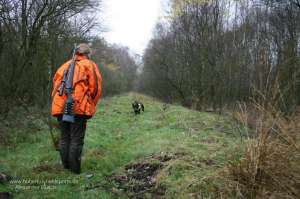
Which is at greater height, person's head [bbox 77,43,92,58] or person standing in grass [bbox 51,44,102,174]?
person's head [bbox 77,43,92,58]

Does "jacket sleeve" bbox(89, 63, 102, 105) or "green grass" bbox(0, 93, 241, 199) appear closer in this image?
"green grass" bbox(0, 93, 241, 199)

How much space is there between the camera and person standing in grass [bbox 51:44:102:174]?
5098 millimetres

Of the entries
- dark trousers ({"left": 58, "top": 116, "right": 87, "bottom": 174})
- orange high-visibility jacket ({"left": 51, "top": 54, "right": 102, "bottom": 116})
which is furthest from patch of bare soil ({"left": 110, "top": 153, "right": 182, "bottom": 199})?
orange high-visibility jacket ({"left": 51, "top": 54, "right": 102, "bottom": 116})

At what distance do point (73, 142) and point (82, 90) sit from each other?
2.71 ft

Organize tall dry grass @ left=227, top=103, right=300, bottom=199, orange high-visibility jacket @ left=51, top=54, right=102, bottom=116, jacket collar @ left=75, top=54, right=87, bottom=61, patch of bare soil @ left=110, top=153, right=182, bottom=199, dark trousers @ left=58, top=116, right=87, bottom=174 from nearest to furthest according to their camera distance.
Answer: tall dry grass @ left=227, top=103, right=300, bottom=199 → patch of bare soil @ left=110, top=153, right=182, bottom=199 → orange high-visibility jacket @ left=51, top=54, right=102, bottom=116 → dark trousers @ left=58, top=116, right=87, bottom=174 → jacket collar @ left=75, top=54, right=87, bottom=61

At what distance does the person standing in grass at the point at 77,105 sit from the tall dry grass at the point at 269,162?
243cm

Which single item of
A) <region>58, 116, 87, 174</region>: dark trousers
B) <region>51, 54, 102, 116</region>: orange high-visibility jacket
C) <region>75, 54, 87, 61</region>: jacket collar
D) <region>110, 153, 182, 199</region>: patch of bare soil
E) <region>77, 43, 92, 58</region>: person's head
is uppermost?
<region>77, 43, 92, 58</region>: person's head

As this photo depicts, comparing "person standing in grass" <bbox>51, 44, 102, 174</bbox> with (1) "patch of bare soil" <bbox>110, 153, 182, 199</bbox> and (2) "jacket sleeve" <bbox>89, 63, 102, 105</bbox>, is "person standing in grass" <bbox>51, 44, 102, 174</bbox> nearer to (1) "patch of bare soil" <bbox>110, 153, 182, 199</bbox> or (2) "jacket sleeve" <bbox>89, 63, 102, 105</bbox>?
(2) "jacket sleeve" <bbox>89, 63, 102, 105</bbox>

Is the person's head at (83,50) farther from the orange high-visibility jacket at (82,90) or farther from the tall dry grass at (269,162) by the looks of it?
the tall dry grass at (269,162)

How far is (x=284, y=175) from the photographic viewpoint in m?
3.55

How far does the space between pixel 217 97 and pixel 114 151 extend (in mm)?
13597

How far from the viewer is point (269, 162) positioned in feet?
11.8

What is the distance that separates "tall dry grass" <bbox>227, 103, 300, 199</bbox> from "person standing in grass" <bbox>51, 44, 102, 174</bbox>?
2.43m

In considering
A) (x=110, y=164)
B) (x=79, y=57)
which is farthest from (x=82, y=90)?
(x=110, y=164)
